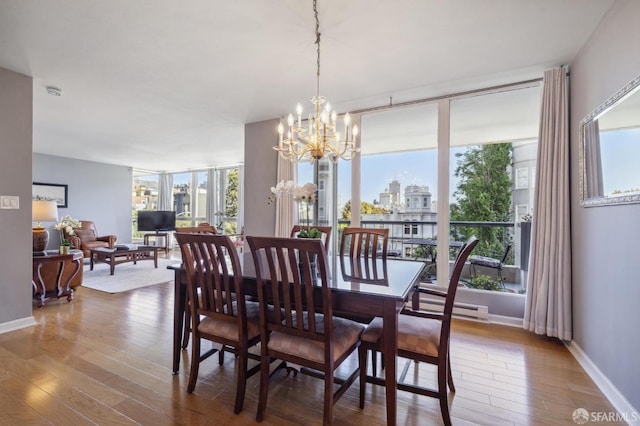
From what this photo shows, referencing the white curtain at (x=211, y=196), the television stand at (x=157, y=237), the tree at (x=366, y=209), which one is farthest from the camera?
the white curtain at (x=211, y=196)

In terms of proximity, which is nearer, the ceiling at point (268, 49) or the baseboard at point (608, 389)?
the baseboard at point (608, 389)

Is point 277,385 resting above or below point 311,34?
below

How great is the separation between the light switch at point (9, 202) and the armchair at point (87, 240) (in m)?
3.56

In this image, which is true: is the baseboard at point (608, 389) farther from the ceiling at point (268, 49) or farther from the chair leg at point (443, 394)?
the ceiling at point (268, 49)

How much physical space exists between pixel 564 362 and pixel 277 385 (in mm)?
2293

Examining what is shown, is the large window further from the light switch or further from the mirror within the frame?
the mirror

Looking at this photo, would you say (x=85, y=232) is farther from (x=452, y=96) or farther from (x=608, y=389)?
(x=608, y=389)

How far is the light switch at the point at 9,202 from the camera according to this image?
282cm

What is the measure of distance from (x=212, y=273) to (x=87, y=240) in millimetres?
6451

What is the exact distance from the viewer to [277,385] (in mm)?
1996

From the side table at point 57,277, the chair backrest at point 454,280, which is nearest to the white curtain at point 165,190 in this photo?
the side table at point 57,277

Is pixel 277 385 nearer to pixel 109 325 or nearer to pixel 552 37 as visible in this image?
pixel 109 325

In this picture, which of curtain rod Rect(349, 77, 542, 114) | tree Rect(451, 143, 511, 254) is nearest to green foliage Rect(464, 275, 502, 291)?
tree Rect(451, 143, 511, 254)

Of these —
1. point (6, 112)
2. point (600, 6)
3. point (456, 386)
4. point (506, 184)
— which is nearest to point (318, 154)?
point (456, 386)
